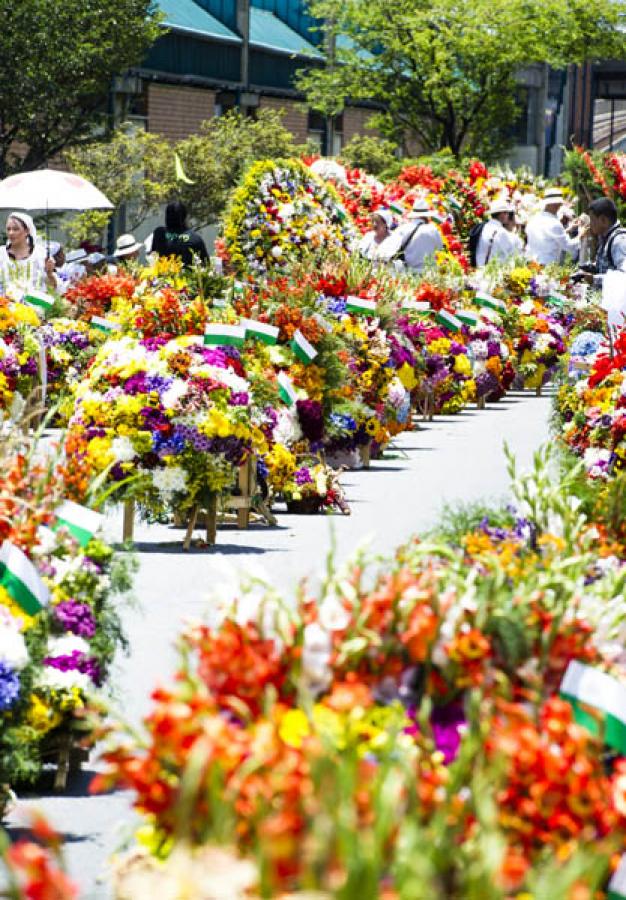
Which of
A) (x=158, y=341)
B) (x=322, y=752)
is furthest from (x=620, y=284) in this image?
(x=322, y=752)

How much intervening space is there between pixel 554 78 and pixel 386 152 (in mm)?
25763

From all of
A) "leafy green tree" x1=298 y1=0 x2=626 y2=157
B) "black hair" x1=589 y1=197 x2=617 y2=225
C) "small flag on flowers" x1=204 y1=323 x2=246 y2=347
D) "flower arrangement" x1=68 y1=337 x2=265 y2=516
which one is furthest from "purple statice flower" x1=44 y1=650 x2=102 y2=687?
"leafy green tree" x1=298 y1=0 x2=626 y2=157

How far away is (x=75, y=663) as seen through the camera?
7.30 meters

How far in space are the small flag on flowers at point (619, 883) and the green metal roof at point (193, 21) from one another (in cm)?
5047

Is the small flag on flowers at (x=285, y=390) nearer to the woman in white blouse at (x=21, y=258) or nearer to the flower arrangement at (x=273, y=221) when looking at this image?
the woman in white blouse at (x=21, y=258)

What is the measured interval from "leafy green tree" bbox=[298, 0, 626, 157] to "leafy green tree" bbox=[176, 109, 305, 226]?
10.5 meters

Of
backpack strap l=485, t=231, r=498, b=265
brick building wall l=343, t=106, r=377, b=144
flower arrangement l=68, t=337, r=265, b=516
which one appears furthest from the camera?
brick building wall l=343, t=106, r=377, b=144

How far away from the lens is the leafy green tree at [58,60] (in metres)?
39.9

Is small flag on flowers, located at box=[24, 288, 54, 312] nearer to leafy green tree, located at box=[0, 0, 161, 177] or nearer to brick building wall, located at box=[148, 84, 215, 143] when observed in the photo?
leafy green tree, located at box=[0, 0, 161, 177]

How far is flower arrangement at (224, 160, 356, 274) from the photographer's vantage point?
75.4 feet

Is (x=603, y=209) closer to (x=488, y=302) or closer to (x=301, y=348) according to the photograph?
(x=301, y=348)

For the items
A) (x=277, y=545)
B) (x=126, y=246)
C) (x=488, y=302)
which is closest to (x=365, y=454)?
(x=277, y=545)

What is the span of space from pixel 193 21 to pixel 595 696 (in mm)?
52829

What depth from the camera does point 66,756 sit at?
7395mm
